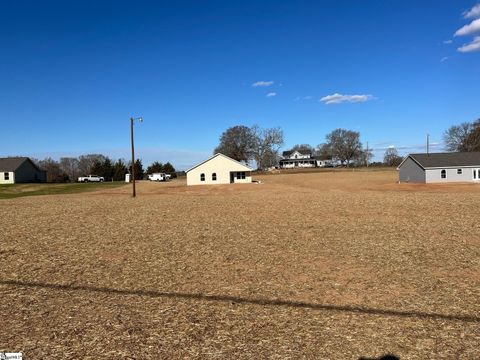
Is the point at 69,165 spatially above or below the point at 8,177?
above

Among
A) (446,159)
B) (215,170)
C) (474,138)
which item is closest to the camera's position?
(446,159)

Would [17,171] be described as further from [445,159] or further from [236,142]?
[445,159]

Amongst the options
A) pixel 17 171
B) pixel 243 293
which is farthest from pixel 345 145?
pixel 243 293

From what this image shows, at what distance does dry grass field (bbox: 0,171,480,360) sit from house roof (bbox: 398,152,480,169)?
43819 millimetres

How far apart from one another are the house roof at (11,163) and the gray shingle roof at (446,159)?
69.8m

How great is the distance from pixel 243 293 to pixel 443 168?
55.4 metres

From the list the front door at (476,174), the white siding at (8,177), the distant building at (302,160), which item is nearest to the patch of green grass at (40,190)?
the white siding at (8,177)

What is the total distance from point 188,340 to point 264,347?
1.10m

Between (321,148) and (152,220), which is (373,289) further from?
(321,148)

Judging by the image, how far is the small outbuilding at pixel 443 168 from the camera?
2202 inches

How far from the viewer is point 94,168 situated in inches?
4306

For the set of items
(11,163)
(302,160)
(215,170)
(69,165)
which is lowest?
(215,170)

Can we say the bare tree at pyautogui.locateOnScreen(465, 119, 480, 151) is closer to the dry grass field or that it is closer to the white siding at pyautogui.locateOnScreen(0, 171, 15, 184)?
the dry grass field

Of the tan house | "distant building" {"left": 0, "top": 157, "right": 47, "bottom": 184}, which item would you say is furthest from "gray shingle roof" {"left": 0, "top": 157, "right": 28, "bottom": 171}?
the tan house
